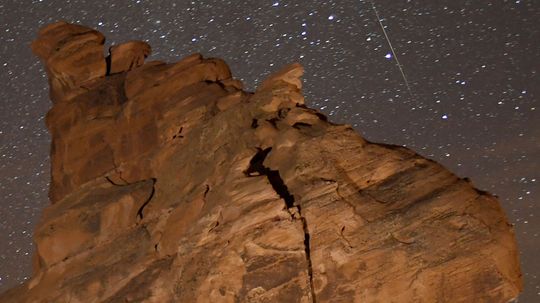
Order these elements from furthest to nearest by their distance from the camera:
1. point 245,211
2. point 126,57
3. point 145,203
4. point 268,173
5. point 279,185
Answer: point 126,57 < point 145,203 < point 268,173 < point 279,185 < point 245,211

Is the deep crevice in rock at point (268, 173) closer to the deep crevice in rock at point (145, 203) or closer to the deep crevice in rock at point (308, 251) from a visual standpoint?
the deep crevice in rock at point (308, 251)

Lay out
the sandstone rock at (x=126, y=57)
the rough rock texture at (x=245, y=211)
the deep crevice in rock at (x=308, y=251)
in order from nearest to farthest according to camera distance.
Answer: the rough rock texture at (x=245, y=211) < the deep crevice in rock at (x=308, y=251) < the sandstone rock at (x=126, y=57)

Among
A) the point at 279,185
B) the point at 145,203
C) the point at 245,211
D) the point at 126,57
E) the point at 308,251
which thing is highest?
the point at 245,211

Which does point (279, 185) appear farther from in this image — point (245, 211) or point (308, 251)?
point (308, 251)

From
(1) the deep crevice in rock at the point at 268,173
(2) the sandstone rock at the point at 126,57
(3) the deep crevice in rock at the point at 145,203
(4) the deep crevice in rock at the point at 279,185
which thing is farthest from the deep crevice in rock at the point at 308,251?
(2) the sandstone rock at the point at 126,57

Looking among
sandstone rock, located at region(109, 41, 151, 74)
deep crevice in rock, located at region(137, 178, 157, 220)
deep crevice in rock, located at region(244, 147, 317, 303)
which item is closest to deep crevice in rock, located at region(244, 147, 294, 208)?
deep crevice in rock, located at region(244, 147, 317, 303)

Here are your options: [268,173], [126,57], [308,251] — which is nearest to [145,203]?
[268,173]

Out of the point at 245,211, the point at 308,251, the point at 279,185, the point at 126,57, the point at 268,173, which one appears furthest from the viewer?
the point at 126,57

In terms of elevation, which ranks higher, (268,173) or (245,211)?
(245,211)

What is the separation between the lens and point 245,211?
21.3m

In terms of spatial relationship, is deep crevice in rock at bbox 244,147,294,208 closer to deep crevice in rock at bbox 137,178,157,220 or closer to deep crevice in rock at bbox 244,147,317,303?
deep crevice in rock at bbox 244,147,317,303

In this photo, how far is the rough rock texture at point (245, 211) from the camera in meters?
19.5

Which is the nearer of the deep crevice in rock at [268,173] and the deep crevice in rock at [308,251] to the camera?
the deep crevice in rock at [308,251]

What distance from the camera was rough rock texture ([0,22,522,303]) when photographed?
1953cm
